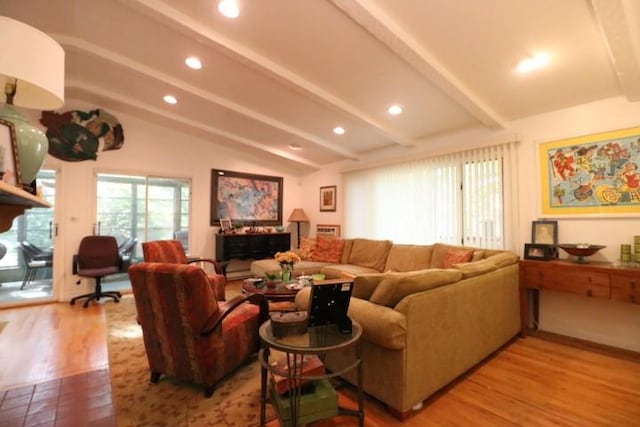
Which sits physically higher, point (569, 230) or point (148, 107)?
point (148, 107)

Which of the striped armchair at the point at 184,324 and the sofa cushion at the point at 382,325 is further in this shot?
the striped armchair at the point at 184,324

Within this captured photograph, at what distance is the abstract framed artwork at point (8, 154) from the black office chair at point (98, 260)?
3792mm

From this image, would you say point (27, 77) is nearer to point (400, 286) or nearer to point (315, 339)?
point (315, 339)

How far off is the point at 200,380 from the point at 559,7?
11.6 ft

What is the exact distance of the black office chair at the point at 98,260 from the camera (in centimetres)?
426

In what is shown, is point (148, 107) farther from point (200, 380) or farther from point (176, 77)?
point (200, 380)

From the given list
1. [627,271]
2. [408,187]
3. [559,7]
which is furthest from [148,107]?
[627,271]

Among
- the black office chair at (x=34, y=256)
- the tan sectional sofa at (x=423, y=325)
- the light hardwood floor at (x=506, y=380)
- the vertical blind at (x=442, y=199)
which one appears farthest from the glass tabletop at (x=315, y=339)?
the black office chair at (x=34, y=256)

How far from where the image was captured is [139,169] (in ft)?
16.2

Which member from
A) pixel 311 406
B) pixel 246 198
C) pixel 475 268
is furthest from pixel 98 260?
pixel 475 268

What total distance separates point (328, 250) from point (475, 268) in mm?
2917

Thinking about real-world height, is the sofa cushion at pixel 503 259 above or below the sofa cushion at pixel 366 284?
above

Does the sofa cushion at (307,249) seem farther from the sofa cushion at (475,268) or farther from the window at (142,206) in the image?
the sofa cushion at (475,268)

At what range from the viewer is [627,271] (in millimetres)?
2506
